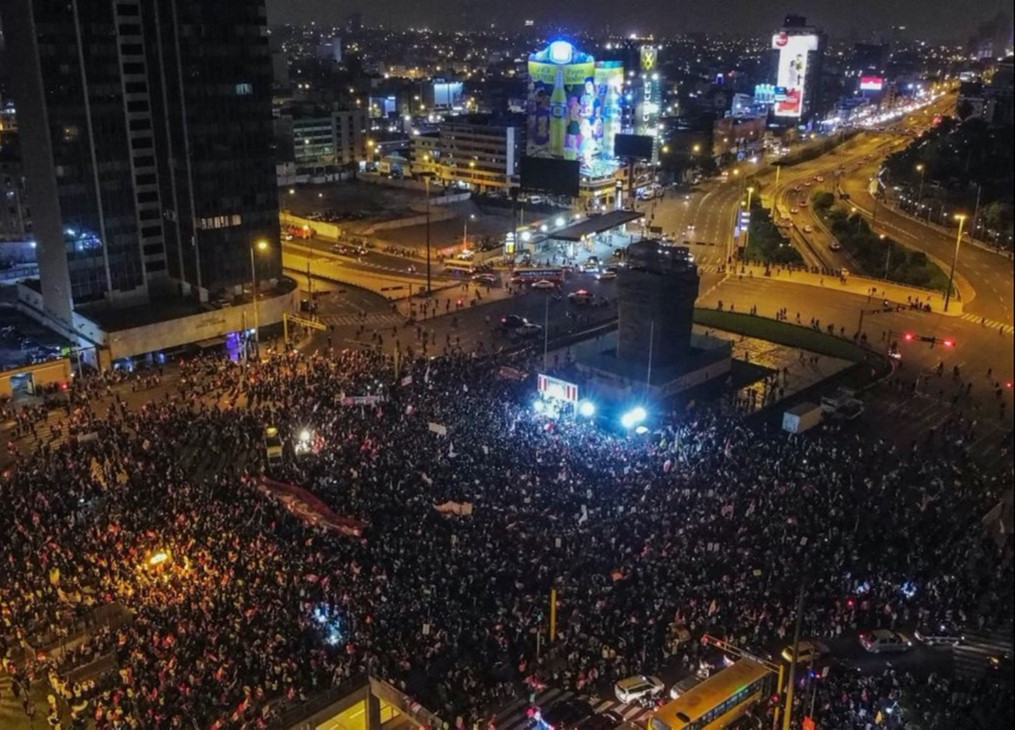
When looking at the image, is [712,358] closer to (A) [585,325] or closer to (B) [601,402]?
(B) [601,402]

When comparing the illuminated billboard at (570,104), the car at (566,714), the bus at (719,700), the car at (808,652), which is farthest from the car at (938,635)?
the illuminated billboard at (570,104)

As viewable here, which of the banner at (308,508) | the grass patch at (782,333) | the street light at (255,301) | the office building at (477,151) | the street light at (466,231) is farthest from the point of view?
the office building at (477,151)

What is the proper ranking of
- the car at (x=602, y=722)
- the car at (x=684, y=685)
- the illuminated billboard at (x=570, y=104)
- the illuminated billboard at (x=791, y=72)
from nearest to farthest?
the car at (x=602, y=722) → the car at (x=684, y=685) → the illuminated billboard at (x=570, y=104) → the illuminated billboard at (x=791, y=72)

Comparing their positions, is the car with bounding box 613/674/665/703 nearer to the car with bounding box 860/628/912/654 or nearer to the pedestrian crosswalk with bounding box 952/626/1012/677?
the car with bounding box 860/628/912/654

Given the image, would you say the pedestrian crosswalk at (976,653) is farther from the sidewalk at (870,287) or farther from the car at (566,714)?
the sidewalk at (870,287)

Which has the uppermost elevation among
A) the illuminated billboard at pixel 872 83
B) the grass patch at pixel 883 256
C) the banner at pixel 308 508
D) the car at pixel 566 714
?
the illuminated billboard at pixel 872 83

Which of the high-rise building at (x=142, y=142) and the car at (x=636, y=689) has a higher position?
the high-rise building at (x=142, y=142)

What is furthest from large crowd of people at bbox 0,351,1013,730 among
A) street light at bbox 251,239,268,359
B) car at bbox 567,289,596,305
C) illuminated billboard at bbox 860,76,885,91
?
illuminated billboard at bbox 860,76,885,91

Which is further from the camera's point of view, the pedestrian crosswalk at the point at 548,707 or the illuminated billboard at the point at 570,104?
the illuminated billboard at the point at 570,104
